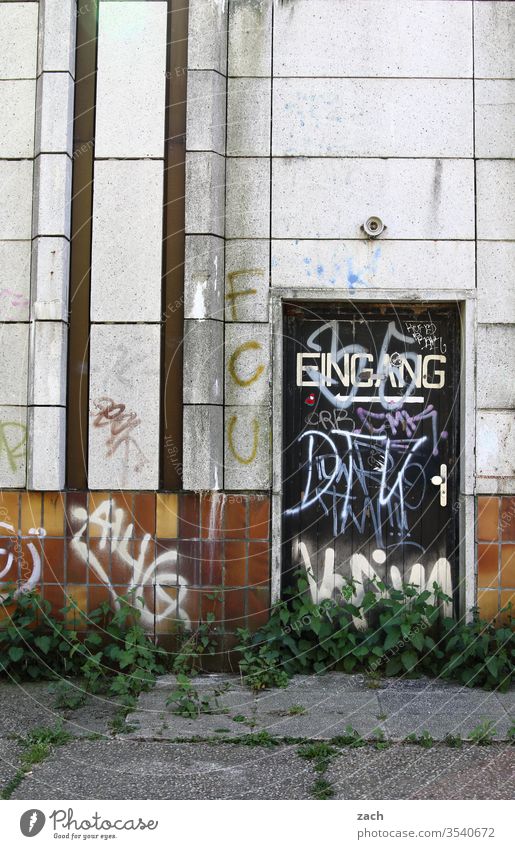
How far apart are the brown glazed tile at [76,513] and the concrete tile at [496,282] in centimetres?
313

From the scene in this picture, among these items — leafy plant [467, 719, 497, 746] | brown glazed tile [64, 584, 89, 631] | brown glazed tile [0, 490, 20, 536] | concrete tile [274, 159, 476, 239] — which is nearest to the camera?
leafy plant [467, 719, 497, 746]

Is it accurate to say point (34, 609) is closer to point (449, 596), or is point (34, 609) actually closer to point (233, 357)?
point (233, 357)

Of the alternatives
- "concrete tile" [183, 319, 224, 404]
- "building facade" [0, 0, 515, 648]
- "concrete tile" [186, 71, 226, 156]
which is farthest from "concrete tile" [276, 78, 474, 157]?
"concrete tile" [183, 319, 224, 404]

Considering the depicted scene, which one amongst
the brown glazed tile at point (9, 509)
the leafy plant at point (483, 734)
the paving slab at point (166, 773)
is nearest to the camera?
the paving slab at point (166, 773)

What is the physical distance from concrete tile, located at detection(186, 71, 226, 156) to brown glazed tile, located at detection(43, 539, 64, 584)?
9.81ft

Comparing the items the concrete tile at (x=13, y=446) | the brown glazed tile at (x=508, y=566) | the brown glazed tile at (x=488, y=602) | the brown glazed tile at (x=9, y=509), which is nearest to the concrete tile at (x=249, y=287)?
the concrete tile at (x=13, y=446)

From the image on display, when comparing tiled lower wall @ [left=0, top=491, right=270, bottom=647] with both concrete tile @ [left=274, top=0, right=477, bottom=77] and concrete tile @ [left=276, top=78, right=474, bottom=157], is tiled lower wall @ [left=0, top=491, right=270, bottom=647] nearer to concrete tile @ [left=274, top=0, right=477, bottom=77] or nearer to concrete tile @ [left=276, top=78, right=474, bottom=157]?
concrete tile @ [left=276, top=78, right=474, bottom=157]

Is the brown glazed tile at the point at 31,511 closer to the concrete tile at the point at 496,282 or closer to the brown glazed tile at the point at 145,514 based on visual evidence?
the brown glazed tile at the point at 145,514

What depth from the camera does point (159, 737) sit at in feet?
14.6

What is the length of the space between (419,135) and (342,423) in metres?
Result: 2.17

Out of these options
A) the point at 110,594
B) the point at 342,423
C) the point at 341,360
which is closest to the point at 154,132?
the point at 341,360

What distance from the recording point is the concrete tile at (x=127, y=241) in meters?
5.66

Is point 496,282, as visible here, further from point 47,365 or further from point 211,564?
point 47,365

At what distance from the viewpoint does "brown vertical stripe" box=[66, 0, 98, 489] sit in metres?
5.68
